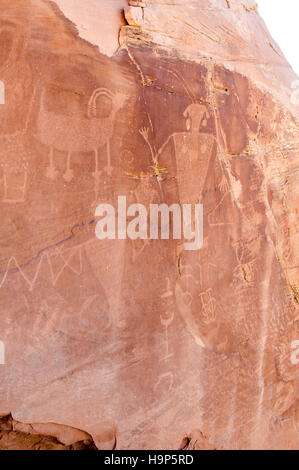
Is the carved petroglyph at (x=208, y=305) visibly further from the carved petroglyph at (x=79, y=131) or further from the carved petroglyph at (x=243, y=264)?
the carved petroglyph at (x=79, y=131)

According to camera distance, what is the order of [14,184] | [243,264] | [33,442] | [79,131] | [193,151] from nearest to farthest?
[14,184]
[79,131]
[33,442]
[193,151]
[243,264]

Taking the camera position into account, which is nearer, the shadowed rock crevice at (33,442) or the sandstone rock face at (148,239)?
the sandstone rock face at (148,239)

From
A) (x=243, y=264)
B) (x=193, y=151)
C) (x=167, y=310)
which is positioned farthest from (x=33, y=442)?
(x=193, y=151)

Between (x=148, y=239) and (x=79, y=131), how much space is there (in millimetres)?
720

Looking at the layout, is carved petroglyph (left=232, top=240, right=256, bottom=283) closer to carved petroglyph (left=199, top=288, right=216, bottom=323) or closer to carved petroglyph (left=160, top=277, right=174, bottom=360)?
carved petroglyph (left=199, top=288, right=216, bottom=323)

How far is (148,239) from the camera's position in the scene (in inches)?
77.1

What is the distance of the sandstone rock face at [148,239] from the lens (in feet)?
5.38

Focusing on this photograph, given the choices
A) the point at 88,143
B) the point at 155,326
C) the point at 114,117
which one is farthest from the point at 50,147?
the point at 155,326

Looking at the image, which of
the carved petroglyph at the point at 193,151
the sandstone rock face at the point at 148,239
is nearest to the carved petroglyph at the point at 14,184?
the sandstone rock face at the point at 148,239

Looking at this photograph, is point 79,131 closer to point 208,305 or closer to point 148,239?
point 148,239

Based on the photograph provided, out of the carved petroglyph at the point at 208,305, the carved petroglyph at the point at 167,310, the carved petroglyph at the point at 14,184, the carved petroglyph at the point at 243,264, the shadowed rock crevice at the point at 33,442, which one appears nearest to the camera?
the carved petroglyph at the point at 14,184

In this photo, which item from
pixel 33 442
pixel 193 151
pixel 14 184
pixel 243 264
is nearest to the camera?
pixel 14 184

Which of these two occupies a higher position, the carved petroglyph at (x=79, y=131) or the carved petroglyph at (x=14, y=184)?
the carved petroglyph at (x=79, y=131)

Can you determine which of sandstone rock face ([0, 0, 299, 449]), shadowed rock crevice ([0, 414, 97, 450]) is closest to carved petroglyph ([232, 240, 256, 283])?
sandstone rock face ([0, 0, 299, 449])
